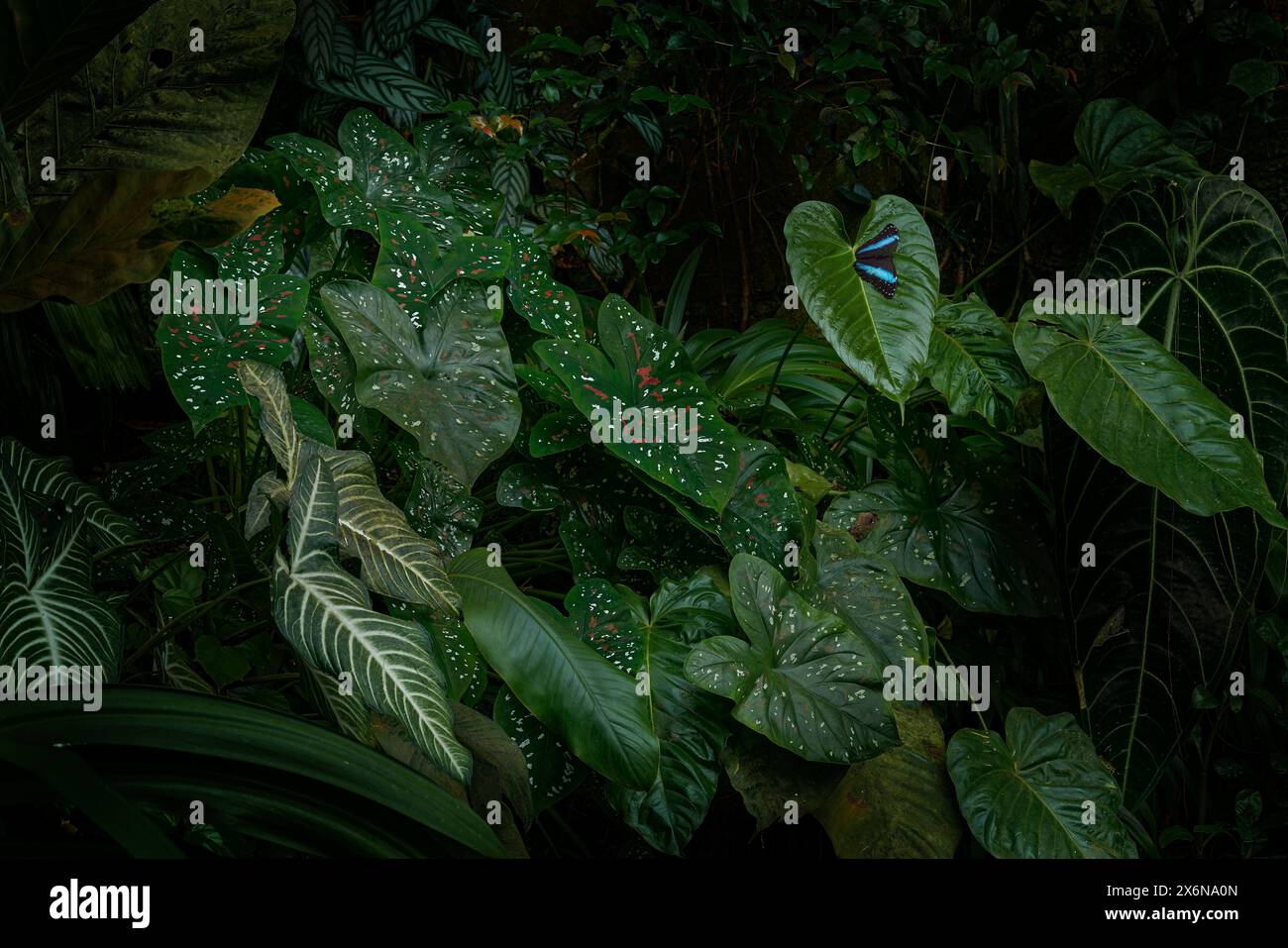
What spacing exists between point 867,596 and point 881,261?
1.87ft

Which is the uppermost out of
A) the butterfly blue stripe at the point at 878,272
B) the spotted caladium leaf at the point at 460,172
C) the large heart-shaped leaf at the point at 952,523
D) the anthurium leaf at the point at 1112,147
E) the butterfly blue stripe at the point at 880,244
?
the anthurium leaf at the point at 1112,147

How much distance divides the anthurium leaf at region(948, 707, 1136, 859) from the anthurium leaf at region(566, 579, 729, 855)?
1.31ft

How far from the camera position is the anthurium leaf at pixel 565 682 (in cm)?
127

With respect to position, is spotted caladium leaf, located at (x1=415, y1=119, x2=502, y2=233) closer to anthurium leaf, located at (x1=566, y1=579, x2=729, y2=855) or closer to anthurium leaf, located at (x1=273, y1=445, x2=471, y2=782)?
anthurium leaf, located at (x1=566, y1=579, x2=729, y2=855)

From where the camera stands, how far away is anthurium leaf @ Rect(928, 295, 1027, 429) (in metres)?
1.79

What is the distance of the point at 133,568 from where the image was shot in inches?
68.7

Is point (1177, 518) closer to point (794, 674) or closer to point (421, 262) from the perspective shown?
point (794, 674)

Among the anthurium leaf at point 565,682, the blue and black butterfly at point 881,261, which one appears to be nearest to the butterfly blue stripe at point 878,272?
the blue and black butterfly at point 881,261

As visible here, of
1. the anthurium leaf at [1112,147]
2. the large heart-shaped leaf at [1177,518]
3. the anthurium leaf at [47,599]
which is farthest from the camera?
the anthurium leaf at [1112,147]

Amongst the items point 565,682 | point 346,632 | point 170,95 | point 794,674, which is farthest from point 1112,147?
point 346,632

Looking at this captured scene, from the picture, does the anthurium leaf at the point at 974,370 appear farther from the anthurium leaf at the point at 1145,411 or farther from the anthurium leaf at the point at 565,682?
the anthurium leaf at the point at 565,682

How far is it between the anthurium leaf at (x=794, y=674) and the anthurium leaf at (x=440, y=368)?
420mm

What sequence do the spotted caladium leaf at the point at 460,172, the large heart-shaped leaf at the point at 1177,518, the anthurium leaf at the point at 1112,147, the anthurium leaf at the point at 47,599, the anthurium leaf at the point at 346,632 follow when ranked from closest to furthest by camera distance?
the anthurium leaf at the point at 346,632
the anthurium leaf at the point at 47,599
the large heart-shaped leaf at the point at 1177,518
the spotted caladium leaf at the point at 460,172
the anthurium leaf at the point at 1112,147
